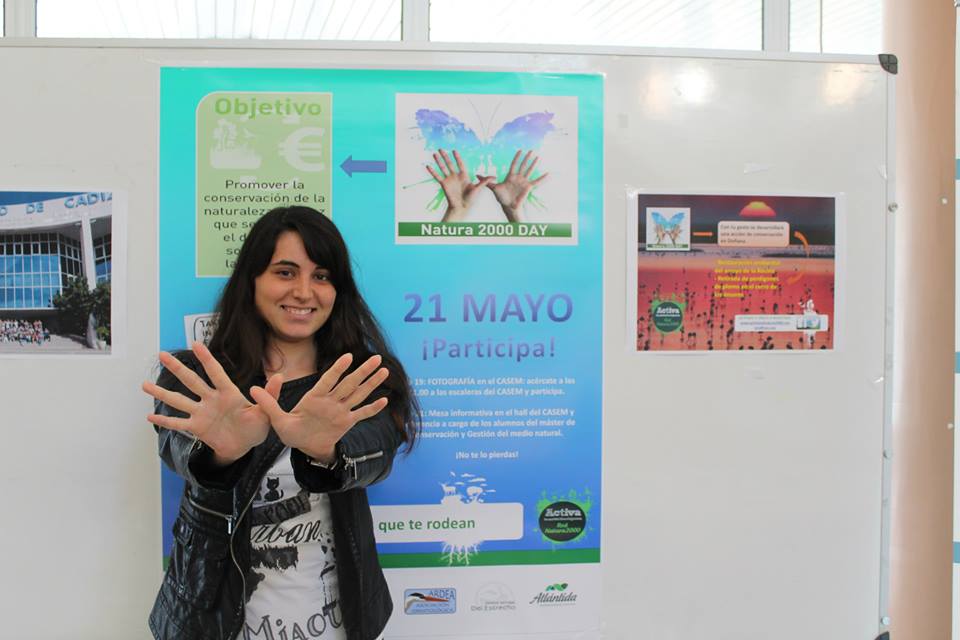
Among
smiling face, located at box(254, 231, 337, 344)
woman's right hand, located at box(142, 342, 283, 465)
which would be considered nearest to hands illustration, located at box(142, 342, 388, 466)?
woman's right hand, located at box(142, 342, 283, 465)

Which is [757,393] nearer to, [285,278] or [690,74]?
[690,74]

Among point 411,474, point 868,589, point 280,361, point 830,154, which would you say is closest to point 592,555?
point 411,474

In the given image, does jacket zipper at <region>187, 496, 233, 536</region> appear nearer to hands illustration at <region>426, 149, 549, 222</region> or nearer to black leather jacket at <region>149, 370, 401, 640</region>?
black leather jacket at <region>149, 370, 401, 640</region>

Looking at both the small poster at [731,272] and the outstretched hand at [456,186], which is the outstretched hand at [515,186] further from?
the small poster at [731,272]

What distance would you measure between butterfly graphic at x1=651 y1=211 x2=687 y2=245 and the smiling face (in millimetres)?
796

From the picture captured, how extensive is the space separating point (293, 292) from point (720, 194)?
1.05m

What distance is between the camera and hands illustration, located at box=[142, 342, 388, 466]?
815 mm

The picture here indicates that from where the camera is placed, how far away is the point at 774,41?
1.62m

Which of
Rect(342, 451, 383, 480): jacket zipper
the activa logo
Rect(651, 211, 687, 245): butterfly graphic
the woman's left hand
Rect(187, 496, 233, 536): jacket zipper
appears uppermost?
Rect(651, 211, 687, 245): butterfly graphic

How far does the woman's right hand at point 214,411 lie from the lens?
81 centimetres

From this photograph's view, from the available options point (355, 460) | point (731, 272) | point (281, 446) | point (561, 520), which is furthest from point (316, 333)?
point (731, 272)

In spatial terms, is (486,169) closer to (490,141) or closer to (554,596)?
(490,141)

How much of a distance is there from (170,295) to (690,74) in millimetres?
1386

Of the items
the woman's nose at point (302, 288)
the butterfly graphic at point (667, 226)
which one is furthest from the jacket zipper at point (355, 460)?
the butterfly graphic at point (667, 226)
